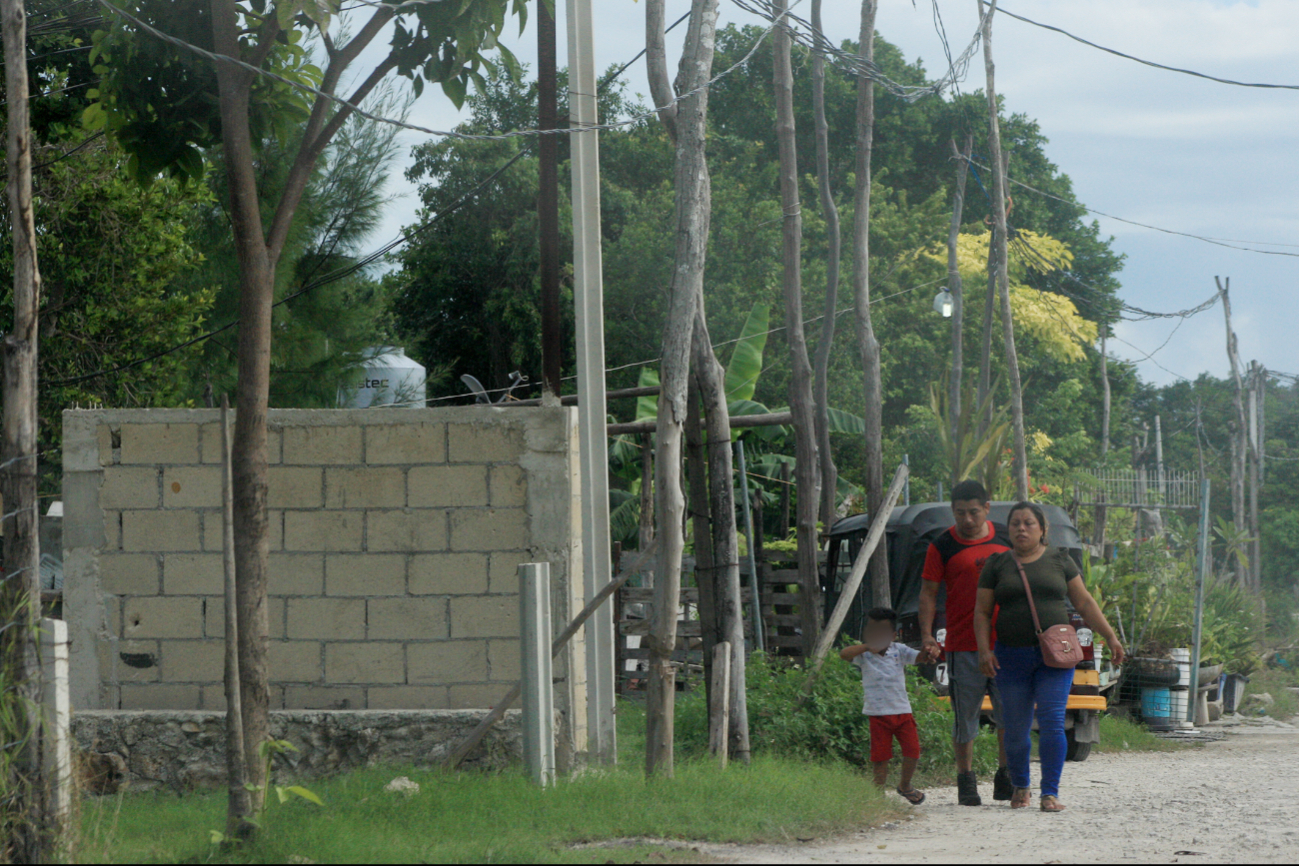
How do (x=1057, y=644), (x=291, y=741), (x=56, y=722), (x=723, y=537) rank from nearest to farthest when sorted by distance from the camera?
1. (x=56, y=722)
2. (x=1057, y=644)
3. (x=723, y=537)
4. (x=291, y=741)

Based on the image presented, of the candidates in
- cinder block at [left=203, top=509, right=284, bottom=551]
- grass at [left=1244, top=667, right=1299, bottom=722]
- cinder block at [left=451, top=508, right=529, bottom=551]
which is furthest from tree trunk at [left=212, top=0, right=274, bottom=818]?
grass at [left=1244, top=667, right=1299, bottom=722]

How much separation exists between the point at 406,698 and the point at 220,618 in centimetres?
123

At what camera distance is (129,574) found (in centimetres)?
766

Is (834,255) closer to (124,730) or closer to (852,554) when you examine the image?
(852,554)

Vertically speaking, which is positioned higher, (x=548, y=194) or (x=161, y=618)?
(x=548, y=194)

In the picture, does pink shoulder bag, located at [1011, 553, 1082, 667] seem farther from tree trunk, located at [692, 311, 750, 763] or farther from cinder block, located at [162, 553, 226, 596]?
cinder block, located at [162, 553, 226, 596]

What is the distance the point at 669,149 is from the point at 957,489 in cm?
2282

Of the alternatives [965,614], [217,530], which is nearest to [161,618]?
[217,530]

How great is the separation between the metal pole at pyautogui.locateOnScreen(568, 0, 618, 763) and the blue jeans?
7.99 feet

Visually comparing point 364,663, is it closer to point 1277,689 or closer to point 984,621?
point 984,621

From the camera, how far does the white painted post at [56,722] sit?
4938mm

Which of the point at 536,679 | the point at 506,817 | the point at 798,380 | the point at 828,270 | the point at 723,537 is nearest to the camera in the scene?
the point at 506,817

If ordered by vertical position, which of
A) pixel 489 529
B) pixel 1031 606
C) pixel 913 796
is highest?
pixel 489 529

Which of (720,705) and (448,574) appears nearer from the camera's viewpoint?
(720,705)
